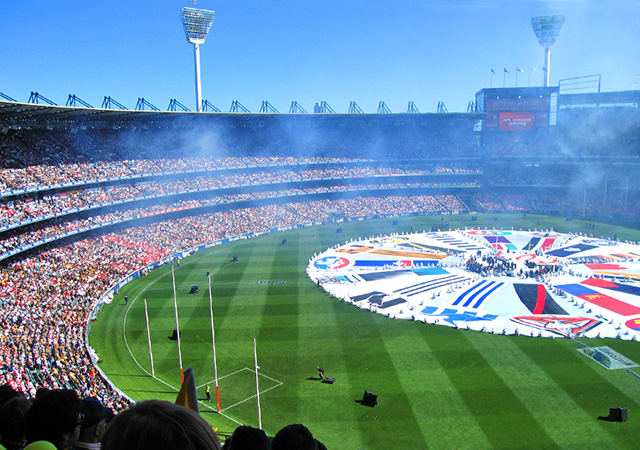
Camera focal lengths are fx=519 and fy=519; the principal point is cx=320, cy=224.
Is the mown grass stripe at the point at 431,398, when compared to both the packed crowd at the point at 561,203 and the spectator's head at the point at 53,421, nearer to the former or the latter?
the spectator's head at the point at 53,421

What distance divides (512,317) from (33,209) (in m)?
41.6

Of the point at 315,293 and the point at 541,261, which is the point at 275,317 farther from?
the point at 541,261

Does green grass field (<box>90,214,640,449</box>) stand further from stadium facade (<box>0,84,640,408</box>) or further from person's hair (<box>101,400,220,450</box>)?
person's hair (<box>101,400,220,450</box>)

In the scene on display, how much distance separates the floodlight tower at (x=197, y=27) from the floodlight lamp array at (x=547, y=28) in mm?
61706

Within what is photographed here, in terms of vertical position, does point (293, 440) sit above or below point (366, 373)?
above

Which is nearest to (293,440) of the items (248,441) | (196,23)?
(248,441)

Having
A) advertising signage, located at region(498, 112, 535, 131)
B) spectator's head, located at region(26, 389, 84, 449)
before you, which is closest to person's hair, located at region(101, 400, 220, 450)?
spectator's head, located at region(26, 389, 84, 449)

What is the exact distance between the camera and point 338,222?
80.8 metres

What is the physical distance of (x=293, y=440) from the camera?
4.56 m

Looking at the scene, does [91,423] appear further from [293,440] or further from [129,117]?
[129,117]

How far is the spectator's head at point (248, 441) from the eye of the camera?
4.22 metres

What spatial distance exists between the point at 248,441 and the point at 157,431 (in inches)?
59.0

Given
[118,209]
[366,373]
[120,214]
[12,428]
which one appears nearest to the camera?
[12,428]

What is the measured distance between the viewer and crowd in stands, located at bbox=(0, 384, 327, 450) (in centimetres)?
294
